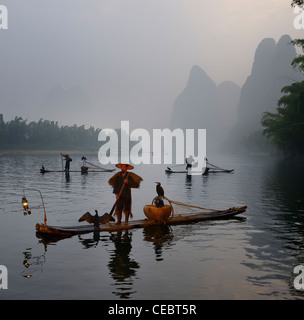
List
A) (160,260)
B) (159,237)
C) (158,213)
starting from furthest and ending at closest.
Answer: (158,213), (159,237), (160,260)

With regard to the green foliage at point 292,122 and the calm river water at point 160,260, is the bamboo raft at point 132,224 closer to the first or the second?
the calm river water at point 160,260

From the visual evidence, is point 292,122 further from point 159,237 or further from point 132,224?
point 159,237

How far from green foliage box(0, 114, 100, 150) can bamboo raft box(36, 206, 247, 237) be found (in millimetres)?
127256

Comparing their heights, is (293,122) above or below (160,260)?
above

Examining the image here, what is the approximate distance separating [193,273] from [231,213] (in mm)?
7471

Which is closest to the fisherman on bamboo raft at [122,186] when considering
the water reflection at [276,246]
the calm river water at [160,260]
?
the calm river water at [160,260]

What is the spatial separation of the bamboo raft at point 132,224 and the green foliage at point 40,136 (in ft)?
418

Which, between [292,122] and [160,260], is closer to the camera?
[160,260]

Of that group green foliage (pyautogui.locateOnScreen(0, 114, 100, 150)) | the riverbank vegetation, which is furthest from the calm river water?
green foliage (pyautogui.locateOnScreen(0, 114, 100, 150))

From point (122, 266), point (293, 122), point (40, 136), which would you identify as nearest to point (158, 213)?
point (122, 266)

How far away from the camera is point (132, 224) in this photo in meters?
13.3

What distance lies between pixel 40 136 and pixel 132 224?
145 m

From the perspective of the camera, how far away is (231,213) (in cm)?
1579

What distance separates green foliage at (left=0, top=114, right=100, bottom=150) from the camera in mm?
137250
